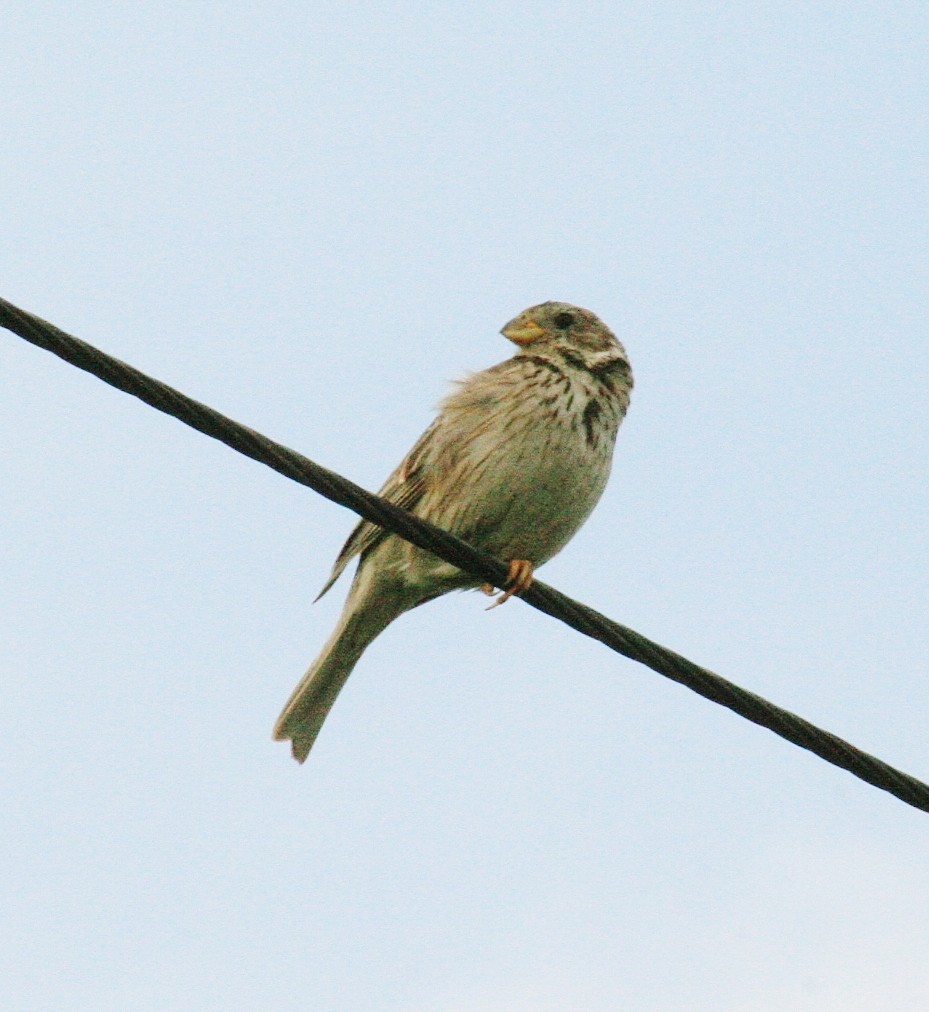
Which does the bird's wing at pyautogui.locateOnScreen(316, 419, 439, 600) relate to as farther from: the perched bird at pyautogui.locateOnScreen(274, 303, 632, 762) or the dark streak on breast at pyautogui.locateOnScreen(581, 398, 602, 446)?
the dark streak on breast at pyautogui.locateOnScreen(581, 398, 602, 446)

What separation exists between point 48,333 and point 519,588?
6.09ft

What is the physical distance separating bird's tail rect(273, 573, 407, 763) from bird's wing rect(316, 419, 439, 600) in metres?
0.09

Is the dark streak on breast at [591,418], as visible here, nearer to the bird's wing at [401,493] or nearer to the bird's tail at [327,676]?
the bird's wing at [401,493]

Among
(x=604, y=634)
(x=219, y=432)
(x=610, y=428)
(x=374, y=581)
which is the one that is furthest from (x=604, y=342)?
(x=219, y=432)

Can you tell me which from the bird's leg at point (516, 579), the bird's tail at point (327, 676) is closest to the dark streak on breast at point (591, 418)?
the bird's leg at point (516, 579)

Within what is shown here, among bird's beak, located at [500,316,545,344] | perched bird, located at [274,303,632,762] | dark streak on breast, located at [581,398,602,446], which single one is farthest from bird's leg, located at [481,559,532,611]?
bird's beak, located at [500,316,545,344]

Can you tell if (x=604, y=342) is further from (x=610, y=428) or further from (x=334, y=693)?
(x=334, y=693)

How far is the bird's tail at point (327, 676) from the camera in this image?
659 cm

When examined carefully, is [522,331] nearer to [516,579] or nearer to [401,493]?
[401,493]

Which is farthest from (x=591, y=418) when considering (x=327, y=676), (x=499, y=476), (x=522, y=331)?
(x=327, y=676)

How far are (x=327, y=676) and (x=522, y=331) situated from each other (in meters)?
1.44

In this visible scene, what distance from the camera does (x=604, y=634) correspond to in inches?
180

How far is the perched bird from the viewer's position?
241 inches

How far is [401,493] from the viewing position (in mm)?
6551
